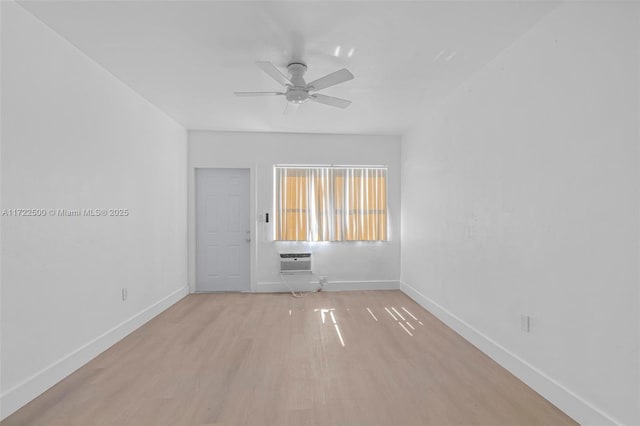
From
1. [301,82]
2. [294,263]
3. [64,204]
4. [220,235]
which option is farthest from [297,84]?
[220,235]

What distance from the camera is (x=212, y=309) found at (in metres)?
3.95

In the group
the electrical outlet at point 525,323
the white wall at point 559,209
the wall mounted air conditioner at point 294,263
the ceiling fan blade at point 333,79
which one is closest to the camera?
the white wall at point 559,209

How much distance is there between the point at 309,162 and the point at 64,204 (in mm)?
3237

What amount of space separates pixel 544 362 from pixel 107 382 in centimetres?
314

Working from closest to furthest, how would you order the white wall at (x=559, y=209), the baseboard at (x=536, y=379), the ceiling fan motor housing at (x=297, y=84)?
the white wall at (x=559, y=209), the baseboard at (x=536, y=379), the ceiling fan motor housing at (x=297, y=84)

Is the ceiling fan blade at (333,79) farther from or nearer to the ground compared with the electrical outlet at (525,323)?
farther from the ground

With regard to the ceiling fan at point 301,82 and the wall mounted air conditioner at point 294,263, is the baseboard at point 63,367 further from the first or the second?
the ceiling fan at point 301,82

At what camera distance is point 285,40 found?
2.25m

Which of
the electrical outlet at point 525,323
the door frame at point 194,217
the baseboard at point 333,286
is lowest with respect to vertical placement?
the baseboard at point 333,286

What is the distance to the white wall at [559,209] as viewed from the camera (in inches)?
61.8

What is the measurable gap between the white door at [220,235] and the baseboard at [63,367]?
134 cm

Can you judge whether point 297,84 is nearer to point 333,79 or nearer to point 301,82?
point 301,82
